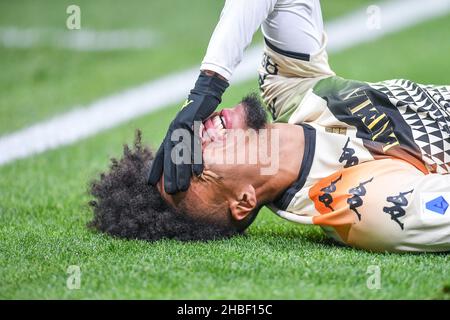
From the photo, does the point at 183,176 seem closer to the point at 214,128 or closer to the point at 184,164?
the point at 184,164

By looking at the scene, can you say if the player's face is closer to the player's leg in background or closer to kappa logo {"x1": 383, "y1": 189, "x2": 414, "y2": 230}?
the player's leg in background

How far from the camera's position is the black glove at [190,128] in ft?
11.6

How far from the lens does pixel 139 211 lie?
3742 millimetres

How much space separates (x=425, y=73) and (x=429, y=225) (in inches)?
210

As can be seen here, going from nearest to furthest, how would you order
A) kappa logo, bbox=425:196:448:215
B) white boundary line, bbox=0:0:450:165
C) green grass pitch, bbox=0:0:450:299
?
green grass pitch, bbox=0:0:450:299, kappa logo, bbox=425:196:448:215, white boundary line, bbox=0:0:450:165

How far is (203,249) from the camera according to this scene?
Answer: 3588 mm

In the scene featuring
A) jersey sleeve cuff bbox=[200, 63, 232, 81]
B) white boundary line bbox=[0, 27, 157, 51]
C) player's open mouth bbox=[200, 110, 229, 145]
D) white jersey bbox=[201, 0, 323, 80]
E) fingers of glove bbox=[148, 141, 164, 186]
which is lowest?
fingers of glove bbox=[148, 141, 164, 186]

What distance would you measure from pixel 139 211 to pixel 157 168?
212 millimetres

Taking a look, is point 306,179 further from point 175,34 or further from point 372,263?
point 175,34

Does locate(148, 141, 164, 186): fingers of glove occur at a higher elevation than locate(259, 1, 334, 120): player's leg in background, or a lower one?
lower

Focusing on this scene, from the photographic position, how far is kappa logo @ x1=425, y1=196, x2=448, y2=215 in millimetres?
3484

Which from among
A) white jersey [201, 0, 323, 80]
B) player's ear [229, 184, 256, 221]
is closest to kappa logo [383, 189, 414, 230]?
player's ear [229, 184, 256, 221]

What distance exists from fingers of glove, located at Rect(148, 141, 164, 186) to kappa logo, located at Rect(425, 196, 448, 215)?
1.05 m

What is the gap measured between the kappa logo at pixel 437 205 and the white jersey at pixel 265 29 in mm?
925
